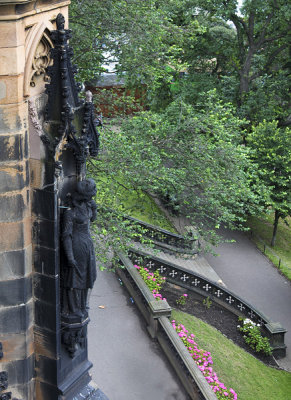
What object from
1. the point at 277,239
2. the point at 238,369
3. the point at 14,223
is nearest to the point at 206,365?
the point at 238,369

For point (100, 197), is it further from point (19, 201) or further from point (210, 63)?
point (210, 63)

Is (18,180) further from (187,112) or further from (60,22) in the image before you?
(187,112)

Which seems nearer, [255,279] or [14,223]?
[14,223]

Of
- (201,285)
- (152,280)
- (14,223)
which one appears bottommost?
(201,285)

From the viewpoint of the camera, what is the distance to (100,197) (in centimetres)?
1655

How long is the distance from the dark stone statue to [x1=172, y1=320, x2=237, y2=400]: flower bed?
9.60m

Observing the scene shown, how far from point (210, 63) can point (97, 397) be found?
95.9 ft

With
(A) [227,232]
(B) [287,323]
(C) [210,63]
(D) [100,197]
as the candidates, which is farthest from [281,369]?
(C) [210,63]

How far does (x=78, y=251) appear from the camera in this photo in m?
6.50

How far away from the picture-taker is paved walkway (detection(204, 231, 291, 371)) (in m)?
25.0

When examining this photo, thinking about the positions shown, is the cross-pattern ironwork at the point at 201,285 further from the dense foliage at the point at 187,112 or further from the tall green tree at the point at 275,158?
the tall green tree at the point at 275,158

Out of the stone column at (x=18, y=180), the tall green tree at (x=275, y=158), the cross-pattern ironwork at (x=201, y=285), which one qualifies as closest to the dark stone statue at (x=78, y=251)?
the stone column at (x=18, y=180)

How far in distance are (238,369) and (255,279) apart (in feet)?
30.9

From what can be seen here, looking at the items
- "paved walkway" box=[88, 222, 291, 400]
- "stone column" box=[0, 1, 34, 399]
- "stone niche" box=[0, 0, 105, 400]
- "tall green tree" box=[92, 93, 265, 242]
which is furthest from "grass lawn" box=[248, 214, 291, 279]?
"stone column" box=[0, 1, 34, 399]
